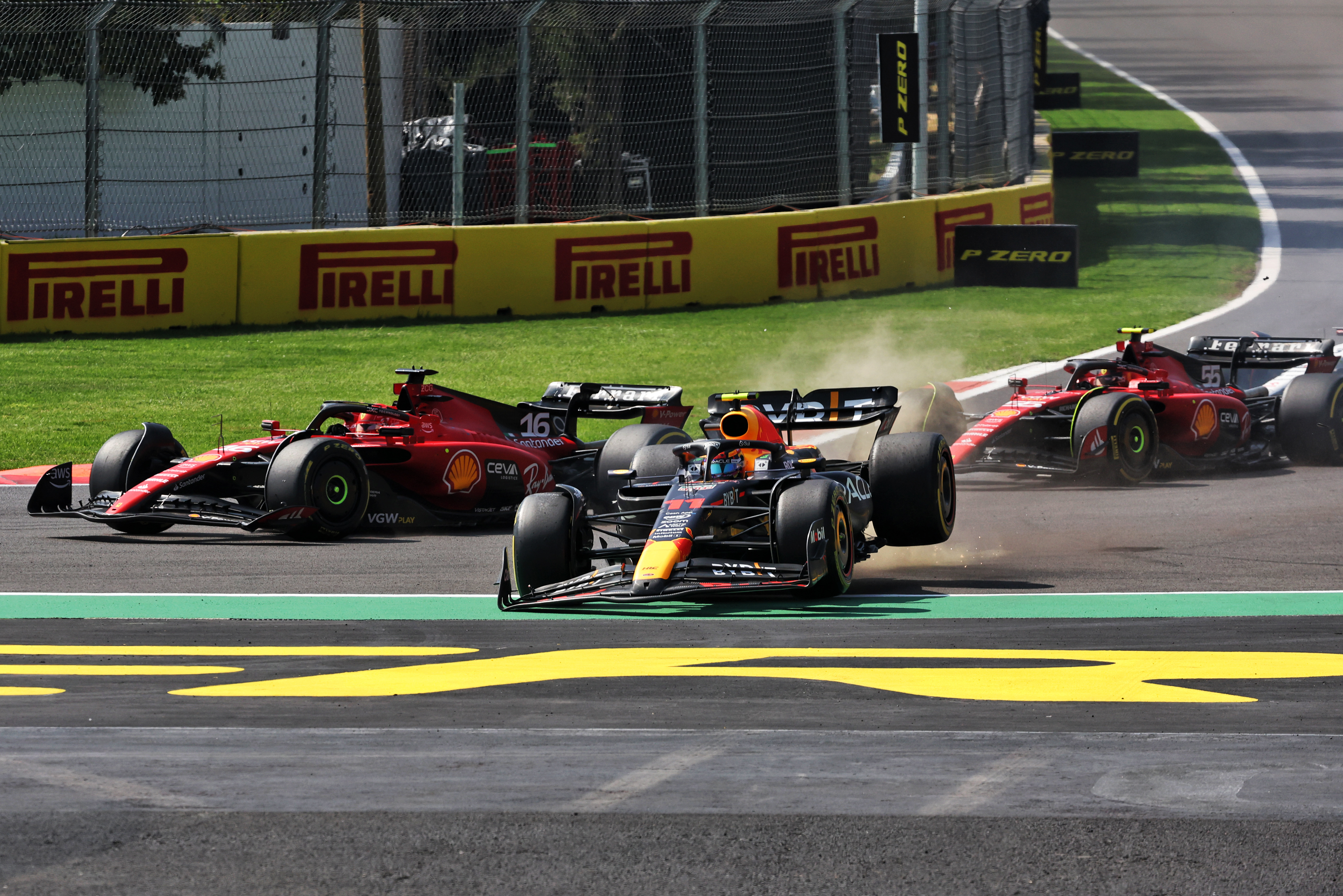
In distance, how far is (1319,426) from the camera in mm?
12922

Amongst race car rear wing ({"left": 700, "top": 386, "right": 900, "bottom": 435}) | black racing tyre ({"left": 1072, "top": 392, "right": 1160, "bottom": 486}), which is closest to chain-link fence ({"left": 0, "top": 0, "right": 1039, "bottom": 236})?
black racing tyre ({"left": 1072, "top": 392, "right": 1160, "bottom": 486})

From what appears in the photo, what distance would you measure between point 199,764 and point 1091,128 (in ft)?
119

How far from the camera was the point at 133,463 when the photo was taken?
1056 cm

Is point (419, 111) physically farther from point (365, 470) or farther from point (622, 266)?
point (365, 470)

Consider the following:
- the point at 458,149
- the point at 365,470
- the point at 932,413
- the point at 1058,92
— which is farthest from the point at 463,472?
the point at 1058,92

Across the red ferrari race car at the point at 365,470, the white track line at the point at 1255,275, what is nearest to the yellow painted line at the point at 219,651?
the red ferrari race car at the point at 365,470

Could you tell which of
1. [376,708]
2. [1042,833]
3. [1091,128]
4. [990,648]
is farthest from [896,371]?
[1091,128]

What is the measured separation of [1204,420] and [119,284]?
10770 mm

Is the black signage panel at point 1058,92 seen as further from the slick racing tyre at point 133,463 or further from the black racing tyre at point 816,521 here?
the black racing tyre at point 816,521

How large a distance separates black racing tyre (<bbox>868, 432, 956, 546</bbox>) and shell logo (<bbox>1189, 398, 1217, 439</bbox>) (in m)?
3.91

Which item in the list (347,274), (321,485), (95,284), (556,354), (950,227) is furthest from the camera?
(950,227)

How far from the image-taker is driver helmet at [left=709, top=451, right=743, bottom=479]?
28.7ft

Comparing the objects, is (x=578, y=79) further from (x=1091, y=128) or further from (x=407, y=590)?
(x=1091, y=128)

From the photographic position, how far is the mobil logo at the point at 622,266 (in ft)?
64.4
